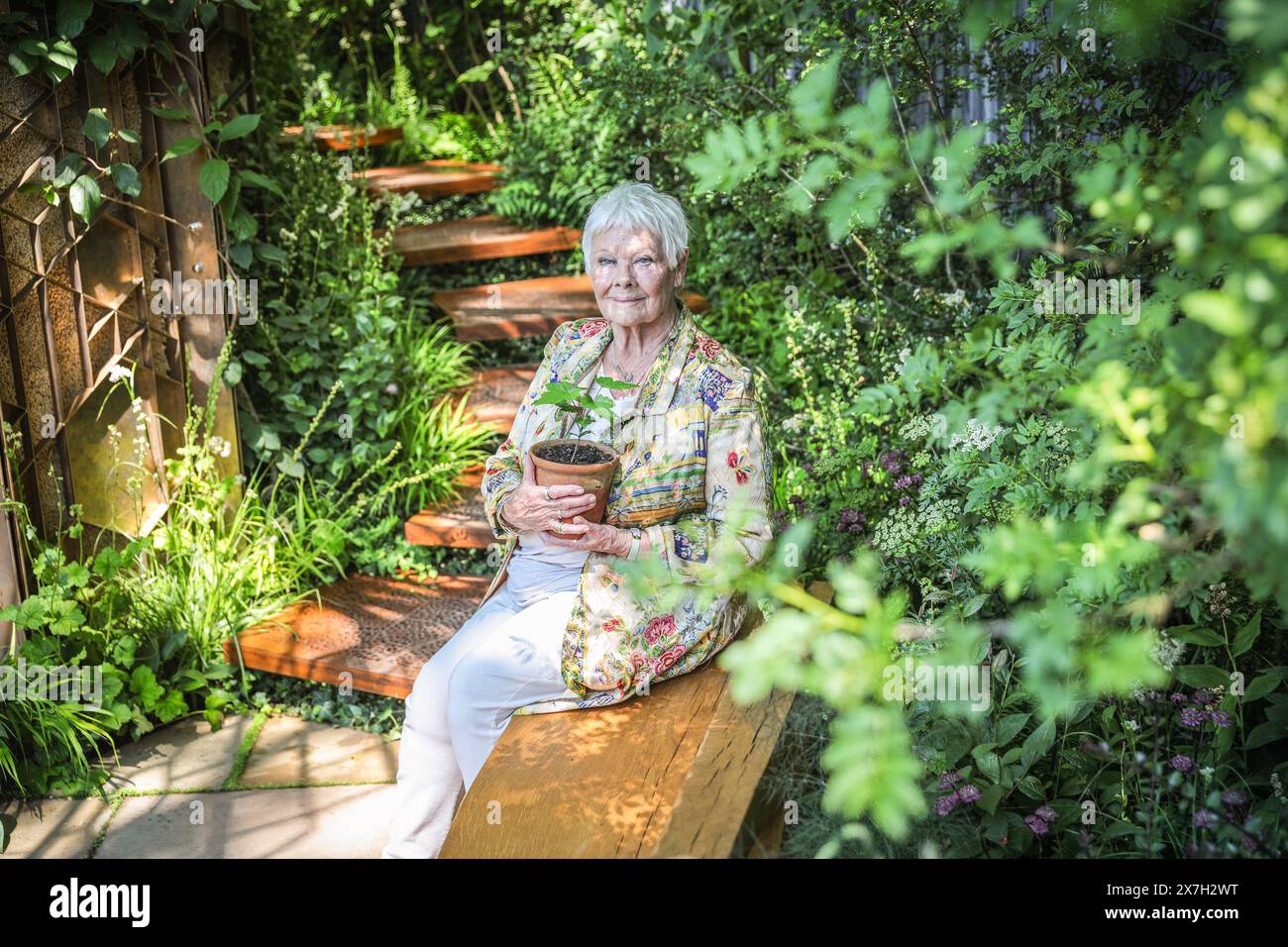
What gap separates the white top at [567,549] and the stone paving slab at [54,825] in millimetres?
1471

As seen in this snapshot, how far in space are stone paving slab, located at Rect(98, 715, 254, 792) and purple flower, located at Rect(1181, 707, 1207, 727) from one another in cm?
271

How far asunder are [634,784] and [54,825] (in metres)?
1.91

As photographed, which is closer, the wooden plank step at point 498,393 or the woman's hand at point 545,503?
the woman's hand at point 545,503

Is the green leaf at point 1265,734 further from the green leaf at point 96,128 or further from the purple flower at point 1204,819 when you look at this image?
the green leaf at point 96,128

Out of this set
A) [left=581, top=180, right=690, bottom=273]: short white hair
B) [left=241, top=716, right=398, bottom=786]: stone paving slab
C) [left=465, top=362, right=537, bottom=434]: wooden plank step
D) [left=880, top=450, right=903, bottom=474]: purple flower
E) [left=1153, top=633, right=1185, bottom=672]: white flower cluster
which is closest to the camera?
[left=1153, top=633, right=1185, bottom=672]: white flower cluster

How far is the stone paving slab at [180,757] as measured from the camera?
3.30m

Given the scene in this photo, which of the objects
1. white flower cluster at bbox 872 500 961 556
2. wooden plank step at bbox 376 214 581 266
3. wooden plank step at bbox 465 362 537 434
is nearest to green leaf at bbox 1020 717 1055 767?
white flower cluster at bbox 872 500 961 556

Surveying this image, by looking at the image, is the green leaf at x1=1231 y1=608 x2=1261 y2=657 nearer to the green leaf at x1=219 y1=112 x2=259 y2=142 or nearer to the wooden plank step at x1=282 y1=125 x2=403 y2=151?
the green leaf at x1=219 y1=112 x2=259 y2=142

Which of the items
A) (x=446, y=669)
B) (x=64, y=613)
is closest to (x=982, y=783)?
(x=446, y=669)

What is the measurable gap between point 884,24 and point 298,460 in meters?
2.60

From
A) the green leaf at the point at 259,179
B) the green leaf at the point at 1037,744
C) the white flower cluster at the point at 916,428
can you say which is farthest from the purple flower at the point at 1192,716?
the green leaf at the point at 259,179

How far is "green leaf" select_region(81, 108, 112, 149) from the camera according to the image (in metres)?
3.31

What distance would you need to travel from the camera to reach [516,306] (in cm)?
511
